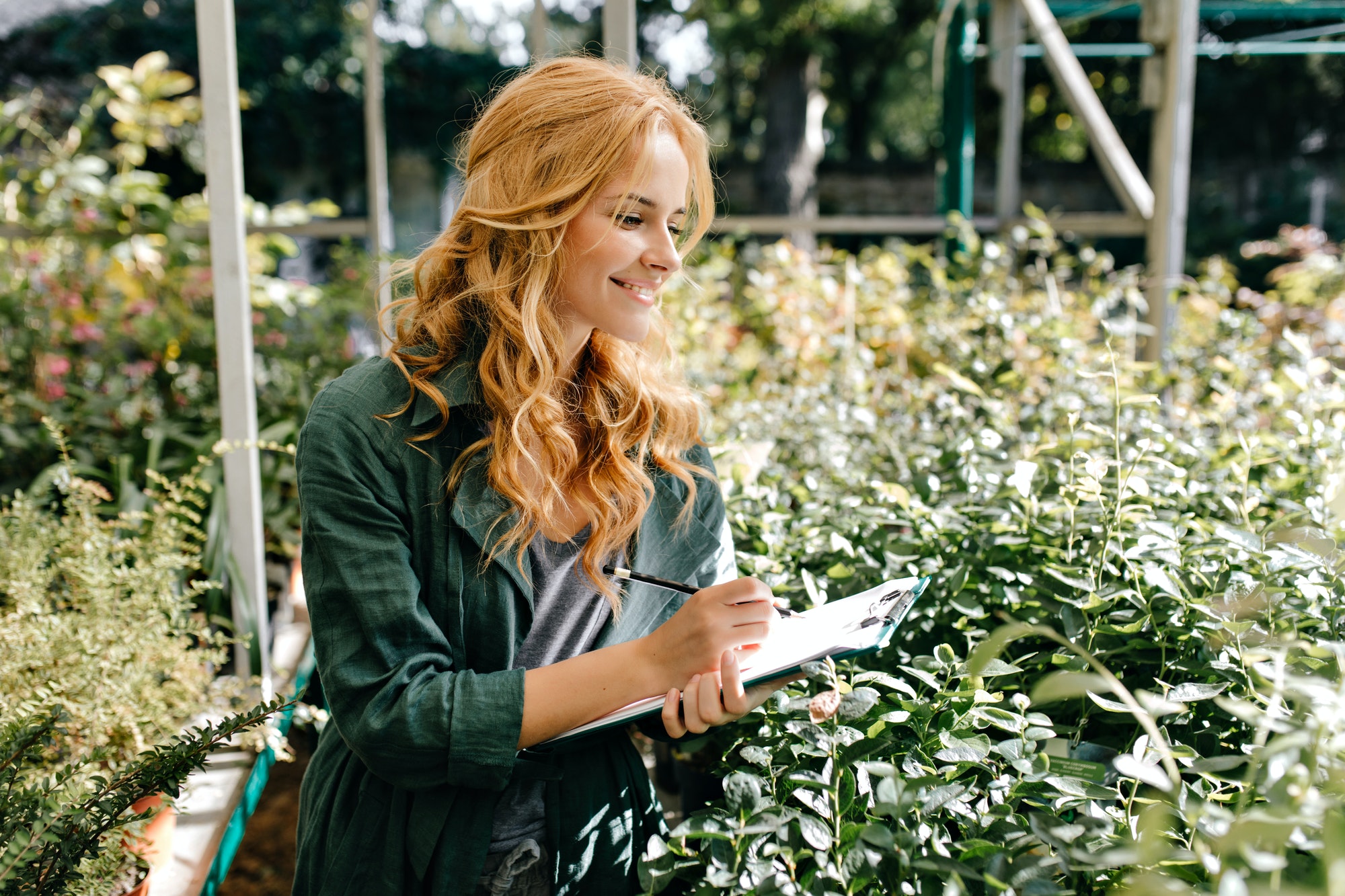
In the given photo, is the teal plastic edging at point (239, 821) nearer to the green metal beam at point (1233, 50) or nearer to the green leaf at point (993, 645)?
the green leaf at point (993, 645)

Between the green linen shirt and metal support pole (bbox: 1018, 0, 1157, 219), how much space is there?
125 inches

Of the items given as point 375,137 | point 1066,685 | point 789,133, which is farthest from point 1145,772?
point 789,133

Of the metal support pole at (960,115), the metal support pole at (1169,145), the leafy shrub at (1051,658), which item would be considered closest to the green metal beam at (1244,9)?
the metal support pole at (960,115)

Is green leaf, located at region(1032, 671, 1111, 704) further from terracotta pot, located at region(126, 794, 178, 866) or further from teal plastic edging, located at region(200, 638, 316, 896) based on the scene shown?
terracotta pot, located at region(126, 794, 178, 866)

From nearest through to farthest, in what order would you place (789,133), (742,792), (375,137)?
(742,792) → (375,137) → (789,133)

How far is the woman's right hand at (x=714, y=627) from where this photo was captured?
3.28 ft

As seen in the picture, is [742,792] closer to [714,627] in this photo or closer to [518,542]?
[714,627]

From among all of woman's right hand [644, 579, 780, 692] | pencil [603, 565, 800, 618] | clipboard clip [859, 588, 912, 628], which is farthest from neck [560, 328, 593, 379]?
clipboard clip [859, 588, 912, 628]

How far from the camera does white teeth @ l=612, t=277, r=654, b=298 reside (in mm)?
1280

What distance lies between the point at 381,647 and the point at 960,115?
4.69 metres

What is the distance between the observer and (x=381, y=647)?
1.03 metres

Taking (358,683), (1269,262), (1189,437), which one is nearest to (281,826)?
(358,683)

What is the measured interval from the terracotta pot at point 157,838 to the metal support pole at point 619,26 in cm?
167

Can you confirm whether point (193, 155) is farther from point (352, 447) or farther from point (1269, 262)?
point (1269, 262)
